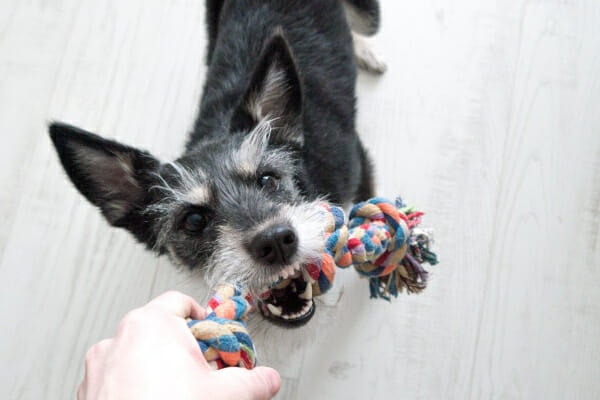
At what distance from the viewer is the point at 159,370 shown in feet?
2.84

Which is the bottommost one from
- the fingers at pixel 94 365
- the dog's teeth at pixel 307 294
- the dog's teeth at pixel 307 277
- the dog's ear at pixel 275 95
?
the fingers at pixel 94 365

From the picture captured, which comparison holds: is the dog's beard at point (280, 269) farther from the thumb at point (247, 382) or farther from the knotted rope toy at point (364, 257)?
the thumb at point (247, 382)

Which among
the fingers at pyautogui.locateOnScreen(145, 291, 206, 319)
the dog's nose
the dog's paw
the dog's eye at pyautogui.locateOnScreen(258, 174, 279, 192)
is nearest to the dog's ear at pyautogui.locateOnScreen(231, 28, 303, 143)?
the dog's eye at pyautogui.locateOnScreen(258, 174, 279, 192)

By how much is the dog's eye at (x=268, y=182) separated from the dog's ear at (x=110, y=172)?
350 mm

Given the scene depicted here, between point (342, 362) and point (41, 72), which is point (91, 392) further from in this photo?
point (41, 72)

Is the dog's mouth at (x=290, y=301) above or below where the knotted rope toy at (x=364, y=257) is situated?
below

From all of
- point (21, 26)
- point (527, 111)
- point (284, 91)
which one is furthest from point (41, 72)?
point (527, 111)

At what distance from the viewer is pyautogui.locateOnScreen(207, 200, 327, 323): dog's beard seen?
4.35 feet

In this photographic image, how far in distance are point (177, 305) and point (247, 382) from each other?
271 mm

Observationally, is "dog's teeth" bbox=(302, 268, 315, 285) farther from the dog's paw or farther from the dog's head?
the dog's paw

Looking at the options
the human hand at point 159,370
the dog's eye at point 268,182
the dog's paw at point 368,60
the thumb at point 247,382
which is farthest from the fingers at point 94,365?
the dog's paw at point 368,60

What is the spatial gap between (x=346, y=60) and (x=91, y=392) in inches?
61.4

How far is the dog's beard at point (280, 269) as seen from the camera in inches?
52.2

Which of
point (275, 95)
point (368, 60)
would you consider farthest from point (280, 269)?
point (368, 60)
